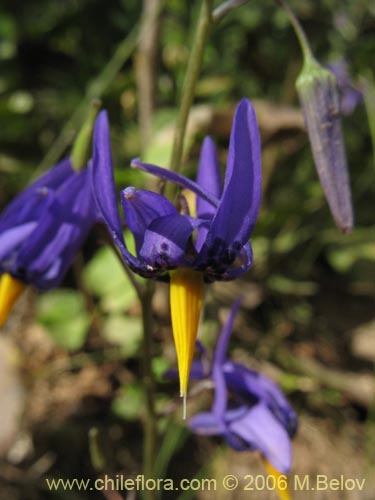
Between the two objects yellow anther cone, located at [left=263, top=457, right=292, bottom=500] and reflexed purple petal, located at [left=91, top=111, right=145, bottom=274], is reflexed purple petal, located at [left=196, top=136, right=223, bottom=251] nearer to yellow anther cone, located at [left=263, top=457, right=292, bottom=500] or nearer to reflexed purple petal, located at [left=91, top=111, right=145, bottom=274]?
reflexed purple petal, located at [left=91, top=111, right=145, bottom=274]

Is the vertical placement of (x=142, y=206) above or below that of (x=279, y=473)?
above

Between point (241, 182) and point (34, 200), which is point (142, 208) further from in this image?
point (34, 200)

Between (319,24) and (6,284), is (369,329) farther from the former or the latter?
(6,284)

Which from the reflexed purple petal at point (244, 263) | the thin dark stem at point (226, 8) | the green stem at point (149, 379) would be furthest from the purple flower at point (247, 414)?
the thin dark stem at point (226, 8)

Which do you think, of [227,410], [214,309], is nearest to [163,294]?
[214,309]

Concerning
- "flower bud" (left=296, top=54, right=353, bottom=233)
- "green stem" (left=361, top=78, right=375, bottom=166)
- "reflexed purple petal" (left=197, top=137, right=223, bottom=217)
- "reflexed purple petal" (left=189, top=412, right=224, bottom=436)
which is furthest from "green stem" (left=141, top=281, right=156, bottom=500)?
"green stem" (left=361, top=78, right=375, bottom=166)

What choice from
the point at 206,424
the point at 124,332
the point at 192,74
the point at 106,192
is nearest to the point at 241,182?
the point at 106,192
